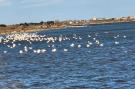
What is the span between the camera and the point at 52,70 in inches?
1692

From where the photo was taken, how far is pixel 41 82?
34.9m

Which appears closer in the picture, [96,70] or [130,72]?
[130,72]

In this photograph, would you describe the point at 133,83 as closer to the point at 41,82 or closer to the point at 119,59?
the point at 41,82

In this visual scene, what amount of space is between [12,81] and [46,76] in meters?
2.87

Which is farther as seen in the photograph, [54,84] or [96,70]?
[96,70]

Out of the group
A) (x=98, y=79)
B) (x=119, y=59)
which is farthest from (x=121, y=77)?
(x=119, y=59)

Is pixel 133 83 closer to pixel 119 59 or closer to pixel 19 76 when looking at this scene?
pixel 19 76

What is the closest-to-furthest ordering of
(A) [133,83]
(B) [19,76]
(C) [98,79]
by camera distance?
1. (A) [133,83]
2. (C) [98,79]
3. (B) [19,76]

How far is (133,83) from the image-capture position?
31750mm

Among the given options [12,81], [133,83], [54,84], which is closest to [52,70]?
[12,81]

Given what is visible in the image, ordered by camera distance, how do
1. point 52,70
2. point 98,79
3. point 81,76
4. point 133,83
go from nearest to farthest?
point 133,83 → point 98,79 → point 81,76 → point 52,70

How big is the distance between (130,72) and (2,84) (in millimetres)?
8716

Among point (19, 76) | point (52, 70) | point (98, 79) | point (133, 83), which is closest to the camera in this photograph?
point (133, 83)

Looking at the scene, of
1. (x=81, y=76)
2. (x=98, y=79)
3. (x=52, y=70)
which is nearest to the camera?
(x=98, y=79)
